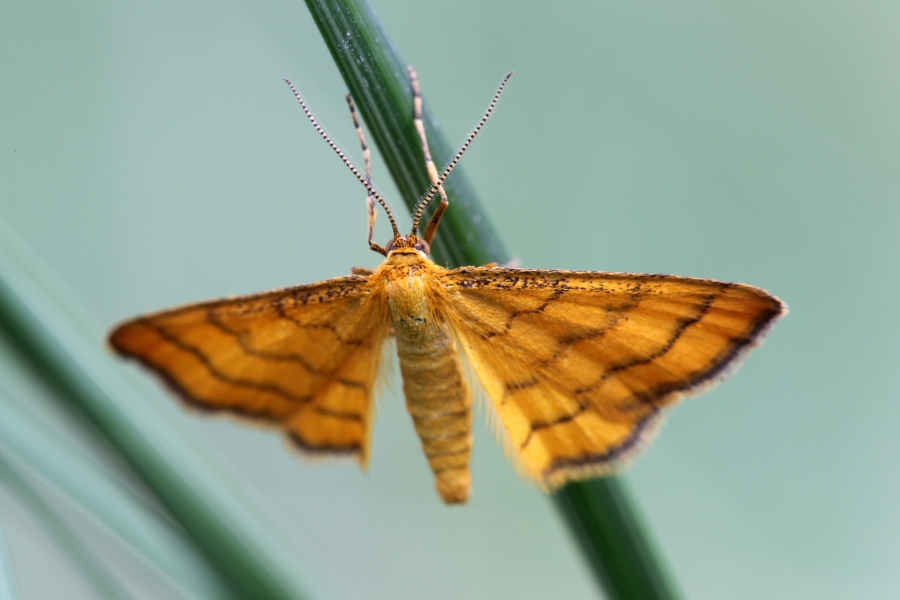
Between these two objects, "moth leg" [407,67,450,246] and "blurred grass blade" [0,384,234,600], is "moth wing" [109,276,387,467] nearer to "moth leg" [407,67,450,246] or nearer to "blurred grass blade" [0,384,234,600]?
"blurred grass blade" [0,384,234,600]

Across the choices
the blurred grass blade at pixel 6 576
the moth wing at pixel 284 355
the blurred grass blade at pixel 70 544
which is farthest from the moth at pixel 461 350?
the blurred grass blade at pixel 6 576

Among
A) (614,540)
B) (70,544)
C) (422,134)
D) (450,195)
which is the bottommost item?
(614,540)

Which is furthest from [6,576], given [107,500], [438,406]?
[438,406]

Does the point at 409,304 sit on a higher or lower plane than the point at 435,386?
higher

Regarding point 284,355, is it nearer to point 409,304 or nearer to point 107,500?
point 409,304

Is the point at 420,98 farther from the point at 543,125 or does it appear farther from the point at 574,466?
the point at 543,125

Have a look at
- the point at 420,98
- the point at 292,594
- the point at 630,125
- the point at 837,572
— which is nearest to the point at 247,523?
the point at 292,594
